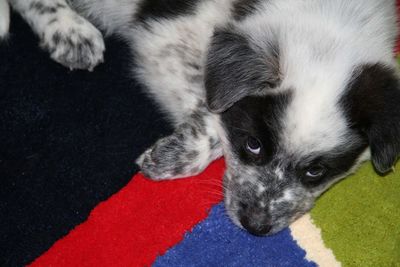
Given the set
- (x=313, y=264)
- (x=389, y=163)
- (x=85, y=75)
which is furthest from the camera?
(x=85, y=75)

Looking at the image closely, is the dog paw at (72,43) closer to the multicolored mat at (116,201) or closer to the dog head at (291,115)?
the multicolored mat at (116,201)

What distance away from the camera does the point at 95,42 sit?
2994 mm

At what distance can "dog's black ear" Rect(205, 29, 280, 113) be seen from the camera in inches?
90.7

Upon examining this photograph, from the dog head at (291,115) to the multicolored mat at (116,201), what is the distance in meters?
0.23

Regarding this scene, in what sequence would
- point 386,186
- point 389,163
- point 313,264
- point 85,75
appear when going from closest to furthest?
point 389,163 → point 313,264 → point 386,186 → point 85,75

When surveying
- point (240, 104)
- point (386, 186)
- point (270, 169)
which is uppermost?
point (240, 104)

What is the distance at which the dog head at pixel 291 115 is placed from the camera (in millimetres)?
2250

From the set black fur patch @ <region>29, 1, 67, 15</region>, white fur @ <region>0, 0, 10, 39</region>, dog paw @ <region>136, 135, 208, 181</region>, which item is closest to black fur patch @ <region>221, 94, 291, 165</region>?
dog paw @ <region>136, 135, 208, 181</region>

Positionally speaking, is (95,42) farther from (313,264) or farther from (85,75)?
(313,264)

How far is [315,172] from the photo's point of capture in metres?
2.43

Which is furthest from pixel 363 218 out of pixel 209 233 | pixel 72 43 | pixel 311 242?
pixel 72 43

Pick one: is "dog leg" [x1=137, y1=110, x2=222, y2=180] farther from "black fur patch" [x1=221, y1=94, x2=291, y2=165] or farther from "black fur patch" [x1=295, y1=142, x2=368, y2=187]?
"black fur patch" [x1=295, y1=142, x2=368, y2=187]

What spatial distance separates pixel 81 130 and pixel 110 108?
0.61ft

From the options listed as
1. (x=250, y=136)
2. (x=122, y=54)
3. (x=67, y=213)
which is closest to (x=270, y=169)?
(x=250, y=136)
